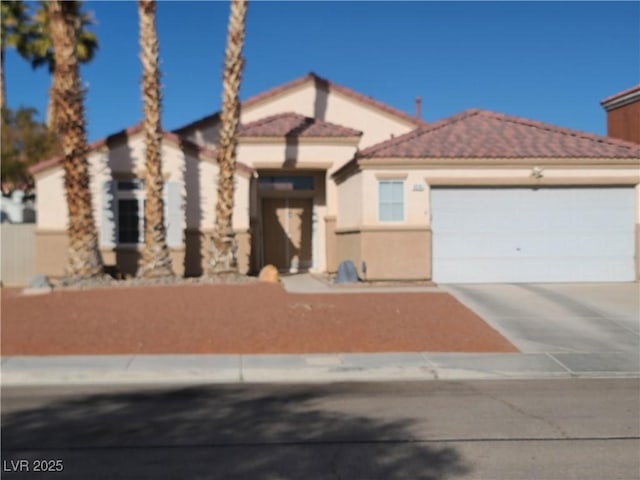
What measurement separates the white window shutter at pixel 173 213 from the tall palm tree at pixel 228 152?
188 cm

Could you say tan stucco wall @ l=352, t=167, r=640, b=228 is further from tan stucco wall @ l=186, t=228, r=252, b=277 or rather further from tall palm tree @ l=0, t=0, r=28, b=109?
tall palm tree @ l=0, t=0, r=28, b=109

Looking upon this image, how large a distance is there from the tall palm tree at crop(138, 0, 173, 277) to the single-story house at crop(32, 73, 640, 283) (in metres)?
1.63

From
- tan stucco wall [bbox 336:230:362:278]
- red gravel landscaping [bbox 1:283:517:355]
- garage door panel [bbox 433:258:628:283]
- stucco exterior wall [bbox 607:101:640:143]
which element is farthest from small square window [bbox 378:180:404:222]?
stucco exterior wall [bbox 607:101:640:143]

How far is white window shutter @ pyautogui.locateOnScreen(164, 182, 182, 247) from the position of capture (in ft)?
67.5

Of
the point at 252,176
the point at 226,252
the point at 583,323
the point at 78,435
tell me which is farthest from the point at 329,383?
the point at 252,176

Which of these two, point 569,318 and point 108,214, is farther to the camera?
point 108,214

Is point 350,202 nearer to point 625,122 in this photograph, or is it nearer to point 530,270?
point 530,270

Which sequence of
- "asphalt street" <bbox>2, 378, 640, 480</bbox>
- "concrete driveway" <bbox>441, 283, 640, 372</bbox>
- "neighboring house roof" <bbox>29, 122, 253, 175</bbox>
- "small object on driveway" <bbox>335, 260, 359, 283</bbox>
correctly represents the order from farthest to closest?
"neighboring house roof" <bbox>29, 122, 253, 175</bbox> → "small object on driveway" <bbox>335, 260, 359, 283</bbox> → "concrete driveway" <bbox>441, 283, 640, 372</bbox> → "asphalt street" <bbox>2, 378, 640, 480</bbox>

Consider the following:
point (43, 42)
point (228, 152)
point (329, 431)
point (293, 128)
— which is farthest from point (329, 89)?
point (329, 431)

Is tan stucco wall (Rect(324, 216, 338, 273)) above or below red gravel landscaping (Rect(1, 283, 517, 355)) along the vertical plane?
above

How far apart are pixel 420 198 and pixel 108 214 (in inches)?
346

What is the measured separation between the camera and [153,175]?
740 inches

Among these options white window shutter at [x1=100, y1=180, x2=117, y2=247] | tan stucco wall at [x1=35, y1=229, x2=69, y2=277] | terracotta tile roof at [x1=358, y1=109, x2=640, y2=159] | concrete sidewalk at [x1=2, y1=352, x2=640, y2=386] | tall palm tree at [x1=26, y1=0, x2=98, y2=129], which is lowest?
concrete sidewalk at [x1=2, y1=352, x2=640, y2=386]

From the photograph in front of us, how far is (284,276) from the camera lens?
22.3 metres
